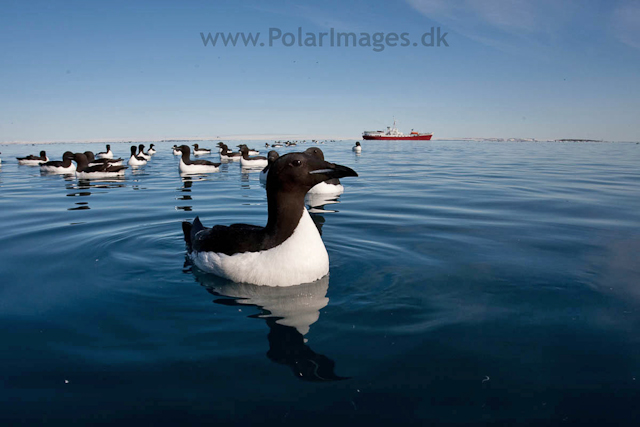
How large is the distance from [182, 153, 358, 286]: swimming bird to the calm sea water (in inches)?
7.0

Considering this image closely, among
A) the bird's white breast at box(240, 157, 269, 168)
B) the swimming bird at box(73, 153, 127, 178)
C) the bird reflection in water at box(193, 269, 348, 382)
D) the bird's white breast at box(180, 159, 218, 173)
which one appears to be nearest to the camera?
the bird reflection in water at box(193, 269, 348, 382)

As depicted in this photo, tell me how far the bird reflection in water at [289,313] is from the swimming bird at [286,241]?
0.49 ft

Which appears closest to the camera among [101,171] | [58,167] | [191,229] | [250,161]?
[191,229]

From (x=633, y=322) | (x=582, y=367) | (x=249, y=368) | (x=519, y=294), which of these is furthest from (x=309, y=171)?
(x=633, y=322)

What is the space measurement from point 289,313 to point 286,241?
3.17 feet

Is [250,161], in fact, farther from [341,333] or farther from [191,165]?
[341,333]

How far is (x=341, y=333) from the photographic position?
3979mm

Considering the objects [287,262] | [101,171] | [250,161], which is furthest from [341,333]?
[250,161]

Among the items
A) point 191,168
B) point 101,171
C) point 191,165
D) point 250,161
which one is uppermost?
point 250,161

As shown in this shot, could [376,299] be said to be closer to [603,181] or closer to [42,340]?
[42,340]

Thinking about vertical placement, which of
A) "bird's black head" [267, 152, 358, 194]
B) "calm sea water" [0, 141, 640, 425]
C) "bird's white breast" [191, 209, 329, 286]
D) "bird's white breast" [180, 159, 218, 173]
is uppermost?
"bird's black head" [267, 152, 358, 194]

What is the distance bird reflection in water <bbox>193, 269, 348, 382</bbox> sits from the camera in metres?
3.42

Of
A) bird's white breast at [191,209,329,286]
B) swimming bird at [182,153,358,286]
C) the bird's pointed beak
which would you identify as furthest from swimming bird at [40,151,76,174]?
the bird's pointed beak

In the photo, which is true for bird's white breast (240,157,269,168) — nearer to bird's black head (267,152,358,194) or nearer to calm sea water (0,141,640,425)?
calm sea water (0,141,640,425)
